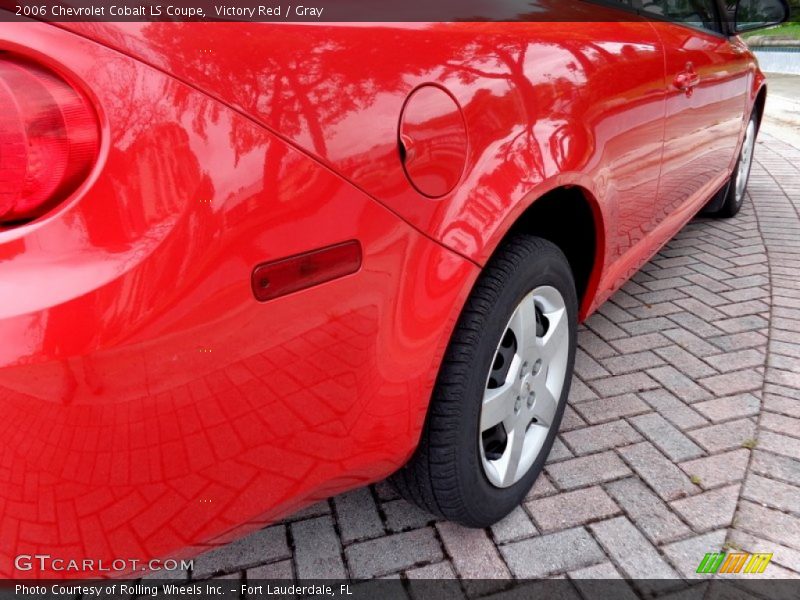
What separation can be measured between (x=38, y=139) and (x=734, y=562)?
193cm

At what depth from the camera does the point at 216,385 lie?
1.04 meters

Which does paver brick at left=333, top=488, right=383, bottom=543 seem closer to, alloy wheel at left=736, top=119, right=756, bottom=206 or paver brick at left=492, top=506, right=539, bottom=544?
paver brick at left=492, top=506, right=539, bottom=544

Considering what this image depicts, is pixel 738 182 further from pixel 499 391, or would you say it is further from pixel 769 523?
pixel 499 391

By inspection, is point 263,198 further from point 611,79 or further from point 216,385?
point 611,79

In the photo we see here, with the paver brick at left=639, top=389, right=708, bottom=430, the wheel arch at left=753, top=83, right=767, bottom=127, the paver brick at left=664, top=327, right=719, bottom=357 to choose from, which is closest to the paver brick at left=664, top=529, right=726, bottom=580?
the paver brick at left=639, top=389, right=708, bottom=430

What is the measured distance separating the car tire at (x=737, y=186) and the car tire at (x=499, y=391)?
10.9ft

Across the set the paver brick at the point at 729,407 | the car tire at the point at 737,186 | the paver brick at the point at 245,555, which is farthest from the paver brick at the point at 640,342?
the car tire at the point at 737,186

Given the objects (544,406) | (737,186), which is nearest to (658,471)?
(544,406)

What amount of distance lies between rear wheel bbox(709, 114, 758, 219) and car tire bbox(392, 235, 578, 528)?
10.9ft

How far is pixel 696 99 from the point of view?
9.02 feet

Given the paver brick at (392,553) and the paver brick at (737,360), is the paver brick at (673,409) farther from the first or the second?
the paver brick at (392,553)

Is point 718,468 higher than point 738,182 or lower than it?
lower

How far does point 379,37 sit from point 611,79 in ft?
3.27

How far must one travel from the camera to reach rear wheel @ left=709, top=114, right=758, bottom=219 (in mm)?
4630
